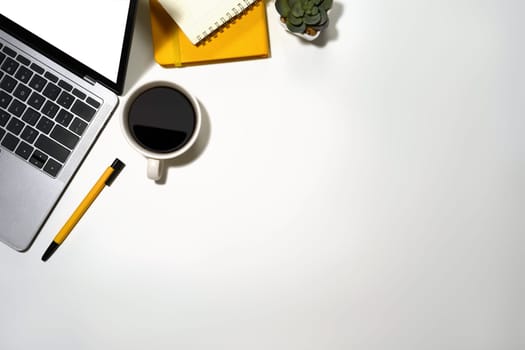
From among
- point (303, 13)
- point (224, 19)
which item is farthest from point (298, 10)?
point (224, 19)

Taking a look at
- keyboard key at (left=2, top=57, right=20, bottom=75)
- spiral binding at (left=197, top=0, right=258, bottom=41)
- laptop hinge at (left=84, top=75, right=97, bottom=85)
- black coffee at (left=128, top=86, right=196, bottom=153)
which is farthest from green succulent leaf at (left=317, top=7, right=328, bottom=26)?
keyboard key at (left=2, top=57, right=20, bottom=75)

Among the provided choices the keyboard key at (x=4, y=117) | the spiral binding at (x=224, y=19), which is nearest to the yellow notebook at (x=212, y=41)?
the spiral binding at (x=224, y=19)

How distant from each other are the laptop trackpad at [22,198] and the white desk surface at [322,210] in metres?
0.02

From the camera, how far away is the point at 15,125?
717 mm

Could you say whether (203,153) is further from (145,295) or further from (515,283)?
(515,283)

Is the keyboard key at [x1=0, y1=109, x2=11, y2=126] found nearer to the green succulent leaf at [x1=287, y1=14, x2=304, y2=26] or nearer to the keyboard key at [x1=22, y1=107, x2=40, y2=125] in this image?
the keyboard key at [x1=22, y1=107, x2=40, y2=125]

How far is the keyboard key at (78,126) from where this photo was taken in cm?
72

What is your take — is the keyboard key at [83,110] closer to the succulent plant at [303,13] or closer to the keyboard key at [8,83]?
the keyboard key at [8,83]

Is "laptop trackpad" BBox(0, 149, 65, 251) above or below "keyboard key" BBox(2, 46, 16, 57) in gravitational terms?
below

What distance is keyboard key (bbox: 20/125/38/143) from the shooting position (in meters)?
0.72

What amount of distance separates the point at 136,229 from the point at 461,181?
0.49m

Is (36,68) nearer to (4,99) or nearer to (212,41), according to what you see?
(4,99)

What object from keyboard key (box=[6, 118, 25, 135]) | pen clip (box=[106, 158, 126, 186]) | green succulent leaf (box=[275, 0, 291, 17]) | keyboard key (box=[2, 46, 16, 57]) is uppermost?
green succulent leaf (box=[275, 0, 291, 17])

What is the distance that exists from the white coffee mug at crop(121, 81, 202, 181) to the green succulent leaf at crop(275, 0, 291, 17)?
16 cm
